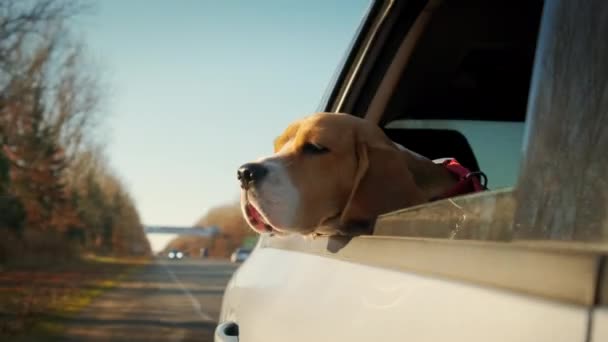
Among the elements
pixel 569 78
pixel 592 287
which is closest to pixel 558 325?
pixel 592 287

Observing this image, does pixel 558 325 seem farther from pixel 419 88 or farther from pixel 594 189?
pixel 419 88

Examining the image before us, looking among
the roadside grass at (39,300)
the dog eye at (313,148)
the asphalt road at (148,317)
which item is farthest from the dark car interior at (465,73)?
the roadside grass at (39,300)

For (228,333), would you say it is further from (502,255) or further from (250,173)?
(502,255)

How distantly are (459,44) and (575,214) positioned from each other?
305 cm

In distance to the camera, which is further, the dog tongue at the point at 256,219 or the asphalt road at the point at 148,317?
the asphalt road at the point at 148,317

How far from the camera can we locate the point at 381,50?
10.4 ft

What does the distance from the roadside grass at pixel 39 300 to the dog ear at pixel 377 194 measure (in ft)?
47.8

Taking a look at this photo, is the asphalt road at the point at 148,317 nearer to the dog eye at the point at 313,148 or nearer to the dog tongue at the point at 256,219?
the dog tongue at the point at 256,219

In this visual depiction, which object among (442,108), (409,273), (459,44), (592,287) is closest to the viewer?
(592,287)

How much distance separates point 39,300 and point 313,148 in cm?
2303

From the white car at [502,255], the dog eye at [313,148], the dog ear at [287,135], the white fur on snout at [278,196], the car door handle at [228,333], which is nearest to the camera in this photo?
the white car at [502,255]

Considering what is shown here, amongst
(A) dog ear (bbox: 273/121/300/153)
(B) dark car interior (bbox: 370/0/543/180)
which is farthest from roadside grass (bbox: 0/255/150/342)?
(A) dog ear (bbox: 273/121/300/153)

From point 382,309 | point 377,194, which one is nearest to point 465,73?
point 377,194

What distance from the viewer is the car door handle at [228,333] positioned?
122 inches
